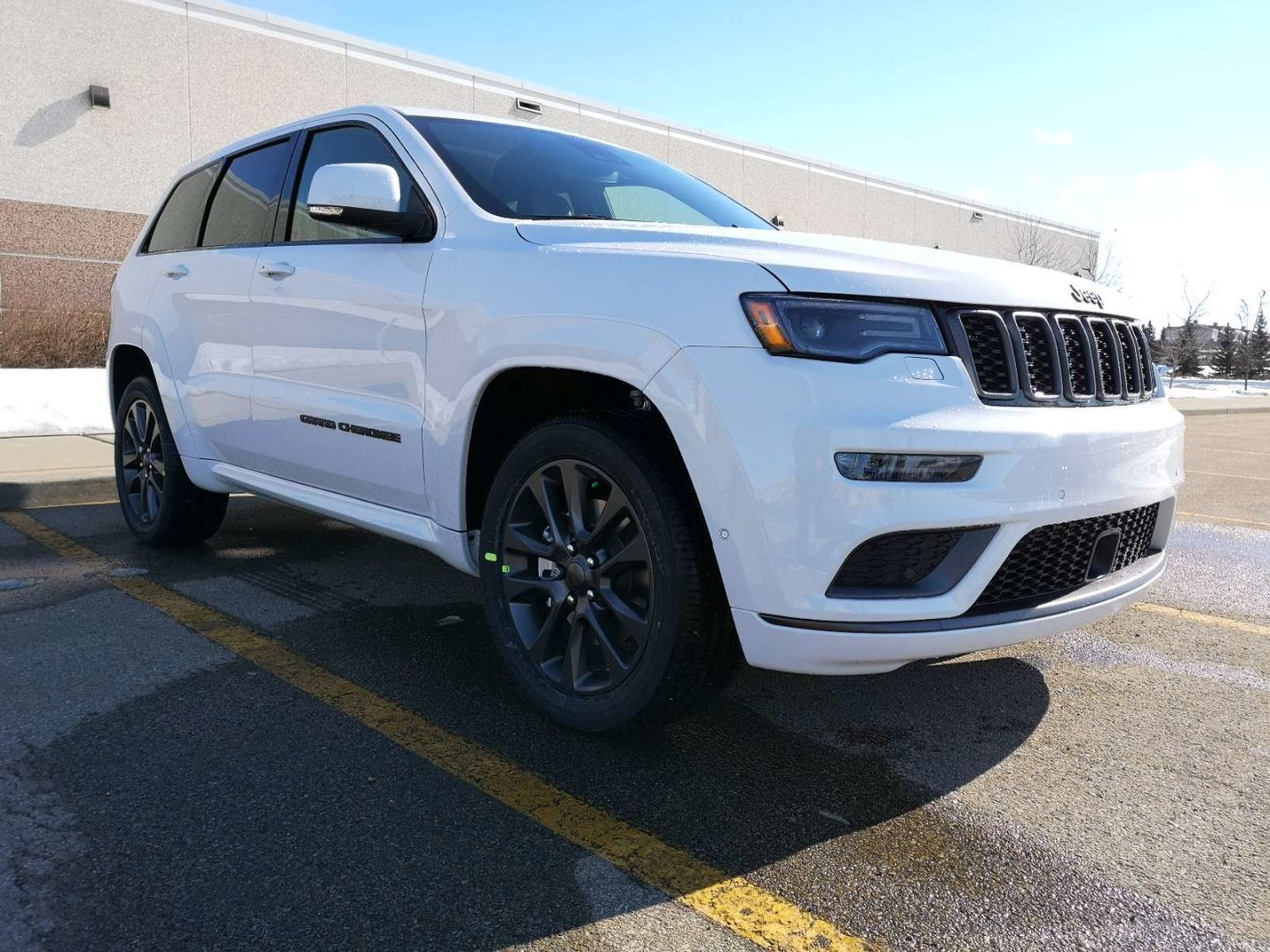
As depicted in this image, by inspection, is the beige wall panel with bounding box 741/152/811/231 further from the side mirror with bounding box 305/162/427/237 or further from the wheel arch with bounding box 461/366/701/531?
the wheel arch with bounding box 461/366/701/531

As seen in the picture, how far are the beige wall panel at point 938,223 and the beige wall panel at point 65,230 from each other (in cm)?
1968

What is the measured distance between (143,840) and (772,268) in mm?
1915

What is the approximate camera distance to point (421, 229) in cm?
325

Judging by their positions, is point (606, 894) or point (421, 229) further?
point (421, 229)

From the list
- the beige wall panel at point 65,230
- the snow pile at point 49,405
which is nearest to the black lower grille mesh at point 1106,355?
the snow pile at point 49,405

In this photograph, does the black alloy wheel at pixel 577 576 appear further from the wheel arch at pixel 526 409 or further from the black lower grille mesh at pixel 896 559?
the black lower grille mesh at pixel 896 559

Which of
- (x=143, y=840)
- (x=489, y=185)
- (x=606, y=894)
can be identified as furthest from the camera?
(x=489, y=185)

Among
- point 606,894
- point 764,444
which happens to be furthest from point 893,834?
point 764,444

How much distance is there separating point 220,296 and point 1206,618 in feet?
14.2

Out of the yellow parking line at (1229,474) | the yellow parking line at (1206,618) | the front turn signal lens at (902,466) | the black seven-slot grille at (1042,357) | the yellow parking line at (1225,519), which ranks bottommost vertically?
the yellow parking line at (1229,474)

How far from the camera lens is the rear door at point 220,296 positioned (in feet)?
13.6

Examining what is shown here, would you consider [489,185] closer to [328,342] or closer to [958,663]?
[328,342]

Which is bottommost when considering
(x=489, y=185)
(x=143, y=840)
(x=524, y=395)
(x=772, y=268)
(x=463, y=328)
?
(x=143, y=840)

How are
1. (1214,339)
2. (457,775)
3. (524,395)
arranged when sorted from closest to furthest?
1. (457,775)
2. (524,395)
3. (1214,339)
